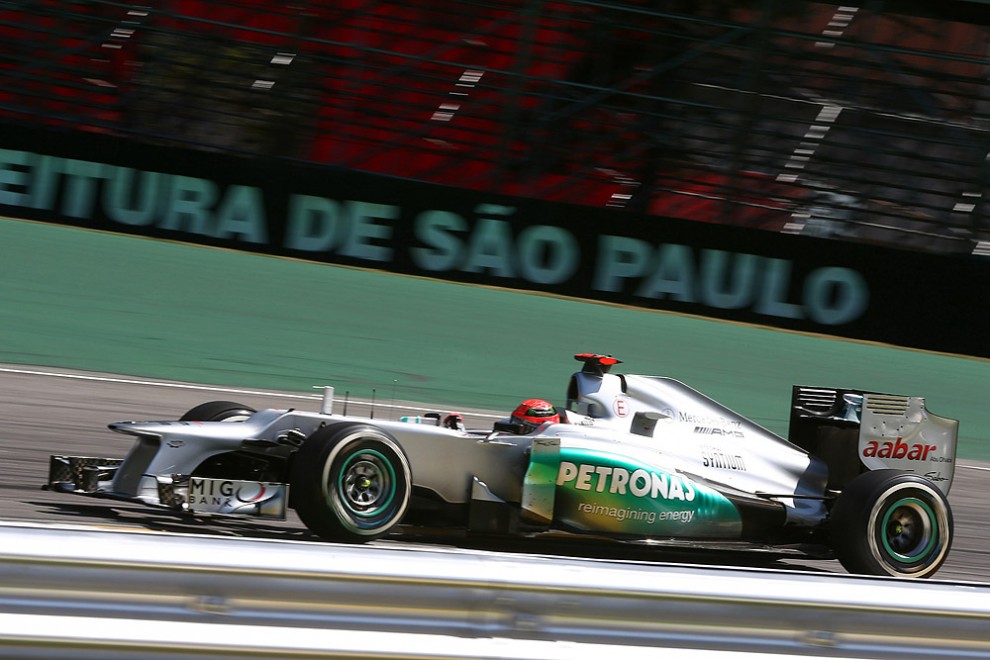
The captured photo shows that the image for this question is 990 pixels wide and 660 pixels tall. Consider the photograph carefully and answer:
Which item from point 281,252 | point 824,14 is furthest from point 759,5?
point 281,252

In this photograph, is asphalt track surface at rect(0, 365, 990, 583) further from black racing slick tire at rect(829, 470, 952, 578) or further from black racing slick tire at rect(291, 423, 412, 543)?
black racing slick tire at rect(829, 470, 952, 578)

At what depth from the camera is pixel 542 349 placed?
33.1ft

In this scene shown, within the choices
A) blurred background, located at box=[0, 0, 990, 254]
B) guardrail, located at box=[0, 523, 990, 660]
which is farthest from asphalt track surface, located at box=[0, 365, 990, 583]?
blurred background, located at box=[0, 0, 990, 254]

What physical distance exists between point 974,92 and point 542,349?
23.7 feet

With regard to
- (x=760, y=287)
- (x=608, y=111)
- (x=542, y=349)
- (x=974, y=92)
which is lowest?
(x=542, y=349)

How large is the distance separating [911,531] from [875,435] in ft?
1.78

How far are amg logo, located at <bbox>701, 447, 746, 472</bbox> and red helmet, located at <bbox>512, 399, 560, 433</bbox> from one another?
0.80 meters

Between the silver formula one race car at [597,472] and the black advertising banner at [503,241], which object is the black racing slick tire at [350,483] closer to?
the silver formula one race car at [597,472]

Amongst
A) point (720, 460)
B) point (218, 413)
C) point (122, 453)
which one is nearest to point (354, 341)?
point (122, 453)

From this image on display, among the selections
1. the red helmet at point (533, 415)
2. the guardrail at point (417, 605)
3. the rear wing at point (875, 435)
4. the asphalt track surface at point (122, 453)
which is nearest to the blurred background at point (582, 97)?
the asphalt track surface at point (122, 453)

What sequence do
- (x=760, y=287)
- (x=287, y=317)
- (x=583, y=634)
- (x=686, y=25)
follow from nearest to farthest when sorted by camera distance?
(x=583, y=634) < (x=287, y=317) < (x=760, y=287) < (x=686, y=25)

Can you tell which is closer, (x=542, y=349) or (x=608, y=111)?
(x=542, y=349)

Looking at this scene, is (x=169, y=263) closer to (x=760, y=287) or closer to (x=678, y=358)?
(x=678, y=358)

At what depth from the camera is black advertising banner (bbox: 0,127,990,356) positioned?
10266 mm
